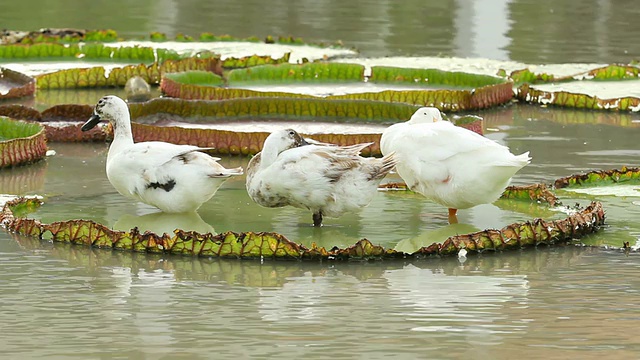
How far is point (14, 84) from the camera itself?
547 inches

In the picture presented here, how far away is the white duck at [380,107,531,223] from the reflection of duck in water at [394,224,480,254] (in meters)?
0.13

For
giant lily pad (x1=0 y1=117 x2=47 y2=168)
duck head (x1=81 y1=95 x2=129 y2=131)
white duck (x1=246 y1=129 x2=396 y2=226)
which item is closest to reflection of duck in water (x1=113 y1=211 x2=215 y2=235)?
white duck (x1=246 y1=129 x2=396 y2=226)

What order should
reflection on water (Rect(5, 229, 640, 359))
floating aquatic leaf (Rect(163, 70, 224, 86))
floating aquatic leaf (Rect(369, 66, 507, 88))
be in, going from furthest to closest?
floating aquatic leaf (Rect(369, 66, 507, 88)) < floating aquatic leaf (Rect(163, 70, 224, 86)) < reflection on water (Rect(5, 229, 640, 359))

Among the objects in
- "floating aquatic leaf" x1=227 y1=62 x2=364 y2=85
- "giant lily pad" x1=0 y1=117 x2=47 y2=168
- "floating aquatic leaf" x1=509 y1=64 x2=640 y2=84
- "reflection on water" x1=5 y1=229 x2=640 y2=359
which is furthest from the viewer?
"floating aquatic leaf" x1=227 y1=62 x2=364 y2=85

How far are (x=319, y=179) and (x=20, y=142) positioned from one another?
3452mm

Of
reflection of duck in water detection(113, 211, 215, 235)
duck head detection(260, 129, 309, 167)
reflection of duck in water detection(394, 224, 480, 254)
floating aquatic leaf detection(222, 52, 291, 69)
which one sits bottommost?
reflection of duck in water detection(394, 224, 480, 254)

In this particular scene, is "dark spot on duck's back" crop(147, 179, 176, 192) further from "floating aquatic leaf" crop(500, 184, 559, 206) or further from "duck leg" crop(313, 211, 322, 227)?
"floating aquatic leaf" crop(500, 184, 559, 206)

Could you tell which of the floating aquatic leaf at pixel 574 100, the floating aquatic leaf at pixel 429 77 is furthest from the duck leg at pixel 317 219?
the floating aquatic leaf at pixel 429 77

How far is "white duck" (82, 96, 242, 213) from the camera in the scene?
7.51 m

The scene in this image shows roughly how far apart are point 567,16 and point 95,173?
511 inches

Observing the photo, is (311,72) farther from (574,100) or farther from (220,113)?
(574,100)

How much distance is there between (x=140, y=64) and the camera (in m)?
14.8

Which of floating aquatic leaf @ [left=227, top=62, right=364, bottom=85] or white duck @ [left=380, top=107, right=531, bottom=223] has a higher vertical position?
floating aquatic leaf @ [left=227, top=62, right=364, bottom=85]

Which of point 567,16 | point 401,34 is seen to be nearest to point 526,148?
point 401,34
